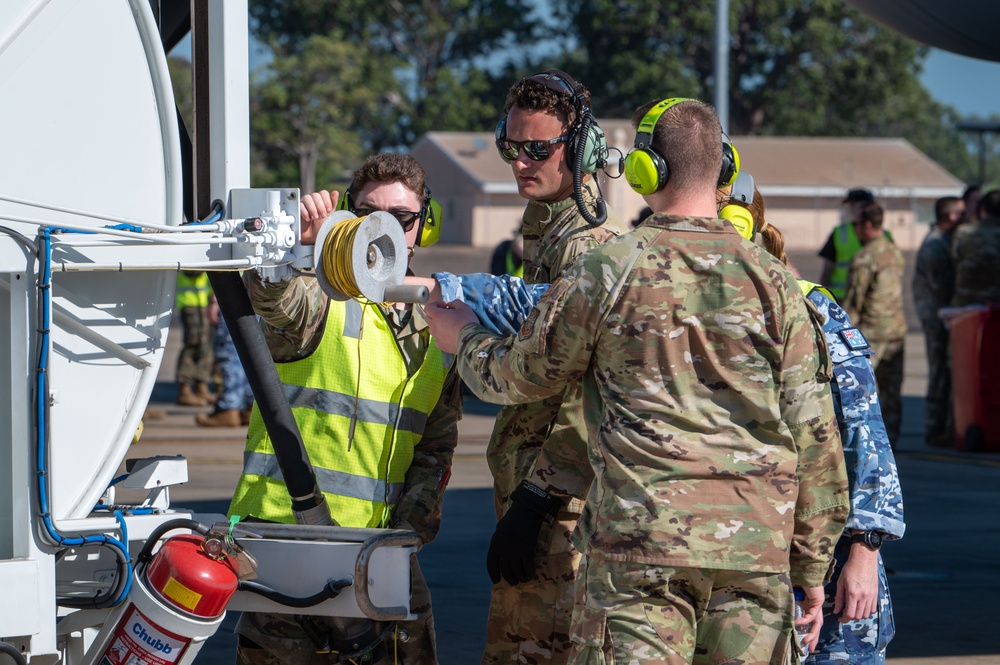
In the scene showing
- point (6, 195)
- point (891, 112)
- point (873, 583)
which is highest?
point (891, 112)

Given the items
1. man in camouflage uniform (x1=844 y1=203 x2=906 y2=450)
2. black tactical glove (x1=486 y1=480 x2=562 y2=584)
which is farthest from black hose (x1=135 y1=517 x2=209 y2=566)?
man in camouflage uniform (x1=844 y1=203 x2=906 y2=450)

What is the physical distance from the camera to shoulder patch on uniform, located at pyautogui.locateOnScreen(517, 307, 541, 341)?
315 cm

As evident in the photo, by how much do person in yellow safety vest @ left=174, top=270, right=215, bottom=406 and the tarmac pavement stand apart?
1.48ft

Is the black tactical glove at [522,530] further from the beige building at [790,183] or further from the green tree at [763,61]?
the green tree at [763,61]

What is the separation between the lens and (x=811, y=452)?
3234mm

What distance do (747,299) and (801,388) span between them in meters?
0.27

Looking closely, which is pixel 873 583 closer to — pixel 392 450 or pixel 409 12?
pixel 392 450

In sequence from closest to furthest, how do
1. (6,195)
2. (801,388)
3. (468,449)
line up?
(6,195) < (801,388) < (468,449)

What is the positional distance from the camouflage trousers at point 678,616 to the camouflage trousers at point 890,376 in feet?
28.3

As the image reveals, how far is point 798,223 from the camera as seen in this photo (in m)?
60.5

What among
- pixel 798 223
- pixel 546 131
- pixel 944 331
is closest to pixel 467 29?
pixel 798 223

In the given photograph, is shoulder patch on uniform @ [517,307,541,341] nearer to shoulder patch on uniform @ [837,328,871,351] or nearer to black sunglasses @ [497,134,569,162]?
black sunglasses @ [497,134,569,162]


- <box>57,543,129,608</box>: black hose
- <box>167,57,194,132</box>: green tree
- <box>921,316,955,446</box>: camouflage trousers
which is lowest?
<box>921,316,955,446</box>: camouflage trousers

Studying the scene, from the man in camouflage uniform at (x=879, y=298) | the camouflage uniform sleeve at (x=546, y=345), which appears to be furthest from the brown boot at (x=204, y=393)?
the camouflage uniform sleeve at (x=546, y=345)
